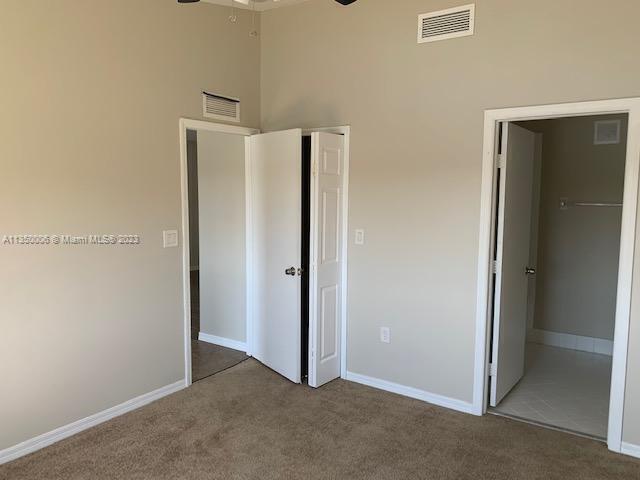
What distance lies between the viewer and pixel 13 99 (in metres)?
2.67

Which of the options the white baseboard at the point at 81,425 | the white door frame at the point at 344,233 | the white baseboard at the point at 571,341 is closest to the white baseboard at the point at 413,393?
the white door frame at the point at 344,233

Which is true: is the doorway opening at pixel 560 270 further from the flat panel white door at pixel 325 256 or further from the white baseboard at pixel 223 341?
the white baseboard at pixel 223 341

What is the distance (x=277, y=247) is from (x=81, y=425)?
72.5 inches

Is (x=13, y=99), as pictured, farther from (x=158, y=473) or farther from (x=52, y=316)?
(x=158, y=473)

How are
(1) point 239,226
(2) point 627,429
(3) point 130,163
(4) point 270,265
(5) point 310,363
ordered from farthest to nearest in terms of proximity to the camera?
1. (1) point 239,226
2. (4) point 270,265
3. (5) point 310,363
4. (3) point 130,163
5. (2) point 627,429

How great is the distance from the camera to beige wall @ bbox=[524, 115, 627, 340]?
15.2 feet

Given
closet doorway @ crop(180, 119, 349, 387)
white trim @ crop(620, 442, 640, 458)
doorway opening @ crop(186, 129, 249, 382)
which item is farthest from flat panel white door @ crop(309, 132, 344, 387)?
white trim @ crop(620, 442, 640, 458)

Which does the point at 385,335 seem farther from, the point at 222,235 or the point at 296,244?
the point at 222,235

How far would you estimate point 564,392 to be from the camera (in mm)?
3818

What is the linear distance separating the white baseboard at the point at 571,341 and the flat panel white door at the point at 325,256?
7.97ft

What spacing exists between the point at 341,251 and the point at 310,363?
919 mm

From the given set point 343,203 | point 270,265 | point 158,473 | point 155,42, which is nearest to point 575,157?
point 343,203

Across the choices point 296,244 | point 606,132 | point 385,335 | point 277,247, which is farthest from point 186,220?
point 606,132

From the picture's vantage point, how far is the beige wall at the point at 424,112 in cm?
291
